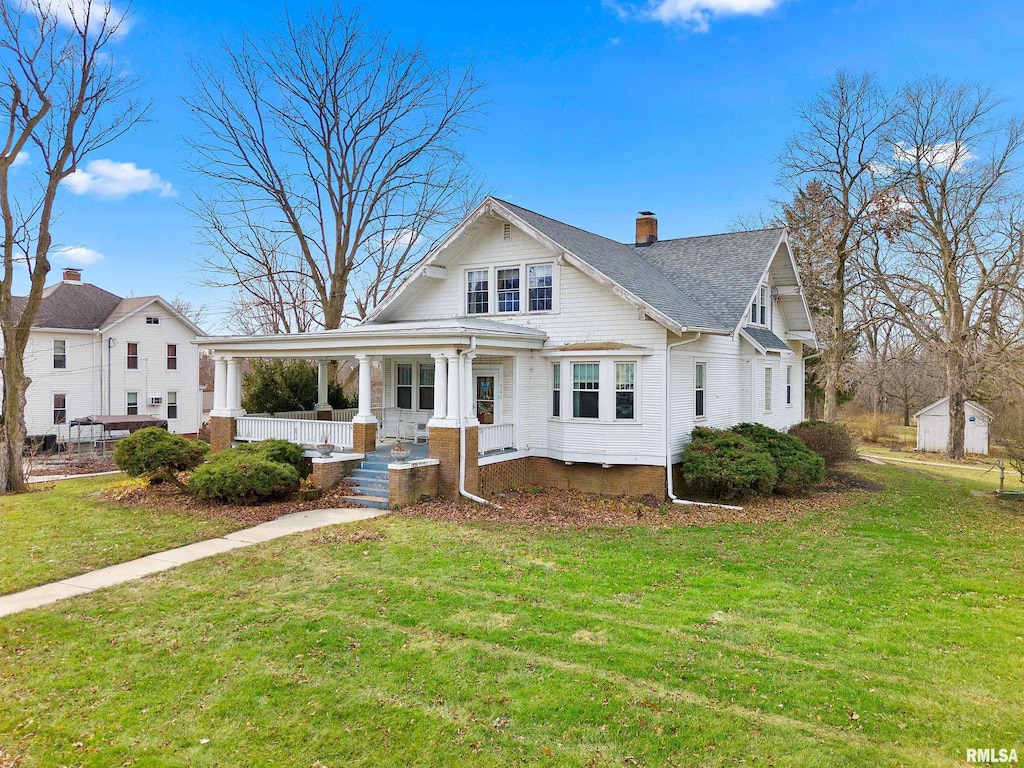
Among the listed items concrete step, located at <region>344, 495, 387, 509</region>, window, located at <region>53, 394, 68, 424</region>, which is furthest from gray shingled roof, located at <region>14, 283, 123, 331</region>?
concrete step, located at <region>344, 495, 387, 509</region>

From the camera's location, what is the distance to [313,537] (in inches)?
434

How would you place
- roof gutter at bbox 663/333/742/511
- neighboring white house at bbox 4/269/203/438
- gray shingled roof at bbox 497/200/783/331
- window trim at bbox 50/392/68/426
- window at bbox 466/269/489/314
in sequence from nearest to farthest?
roof gutter at bbox 663/333/742/511, gray shingled roof at bbox 497/200/783/331, window at bbox 466/269/489/314, neighboring white house at bbox 4/269/203/438, window trim at bbox 50/392/68/426

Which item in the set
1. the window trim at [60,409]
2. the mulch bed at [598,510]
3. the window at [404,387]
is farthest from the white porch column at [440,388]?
the window trim at [60,409]

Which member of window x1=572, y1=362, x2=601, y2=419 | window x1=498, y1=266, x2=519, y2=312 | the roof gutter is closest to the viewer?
the roof gutter

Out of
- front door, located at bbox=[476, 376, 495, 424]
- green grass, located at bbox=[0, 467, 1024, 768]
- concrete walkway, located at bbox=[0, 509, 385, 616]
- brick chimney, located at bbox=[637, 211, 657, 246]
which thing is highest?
brick chimney, located at bbox=[637, 211, 657, 246]

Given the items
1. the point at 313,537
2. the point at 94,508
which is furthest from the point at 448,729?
the point at 94,508

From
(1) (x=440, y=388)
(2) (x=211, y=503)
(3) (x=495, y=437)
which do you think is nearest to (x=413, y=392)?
(3) (x=495, y=437)

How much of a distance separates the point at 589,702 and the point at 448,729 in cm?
126

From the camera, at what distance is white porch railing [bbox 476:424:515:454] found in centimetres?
1534

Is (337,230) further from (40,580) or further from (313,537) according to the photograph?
(40,580)

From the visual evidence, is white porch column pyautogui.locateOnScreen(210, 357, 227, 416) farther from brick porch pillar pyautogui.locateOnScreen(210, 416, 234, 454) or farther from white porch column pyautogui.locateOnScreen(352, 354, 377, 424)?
white porch column pyautogui.locateOnScreen(352, 354, 377, 424)

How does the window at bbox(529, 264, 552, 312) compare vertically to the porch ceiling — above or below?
above

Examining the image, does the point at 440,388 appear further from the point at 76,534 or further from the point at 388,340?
the point at 76,534

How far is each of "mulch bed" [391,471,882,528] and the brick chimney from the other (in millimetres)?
10512
